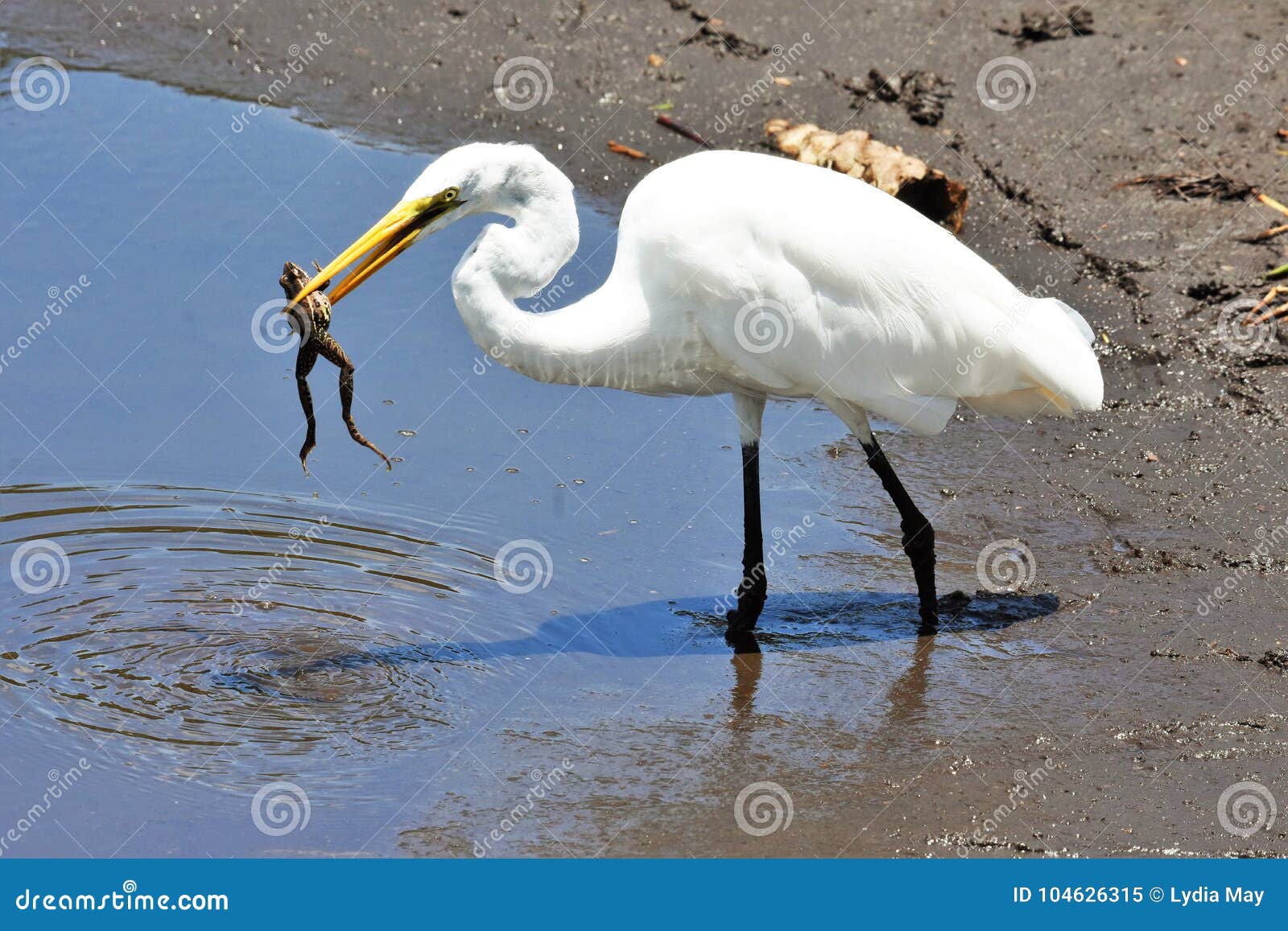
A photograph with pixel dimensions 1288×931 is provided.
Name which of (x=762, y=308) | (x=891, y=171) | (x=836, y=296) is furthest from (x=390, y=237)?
(x=891, y=171)

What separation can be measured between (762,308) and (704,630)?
4.59ft

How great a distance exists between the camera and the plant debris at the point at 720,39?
11062mm

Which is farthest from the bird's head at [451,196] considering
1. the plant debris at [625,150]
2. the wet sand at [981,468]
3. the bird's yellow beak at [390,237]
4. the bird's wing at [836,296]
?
the plant debris at [625,150]

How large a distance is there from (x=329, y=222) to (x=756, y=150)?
2910 millimetres

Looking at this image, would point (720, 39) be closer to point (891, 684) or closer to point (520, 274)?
point (520, 274)

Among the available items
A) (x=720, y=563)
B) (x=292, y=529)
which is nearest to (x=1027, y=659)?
(x=720, y=563)

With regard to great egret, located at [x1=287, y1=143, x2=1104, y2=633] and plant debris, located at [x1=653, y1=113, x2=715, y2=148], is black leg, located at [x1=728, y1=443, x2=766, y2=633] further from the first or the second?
plant debris, located at [x1=653, y1=113, x2=715, y2=148]

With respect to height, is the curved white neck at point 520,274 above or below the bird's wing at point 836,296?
below

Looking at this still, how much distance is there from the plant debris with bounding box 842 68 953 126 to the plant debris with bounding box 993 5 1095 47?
751 mm

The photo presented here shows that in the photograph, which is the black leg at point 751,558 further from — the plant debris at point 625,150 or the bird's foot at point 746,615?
the plant debris at point 625,150

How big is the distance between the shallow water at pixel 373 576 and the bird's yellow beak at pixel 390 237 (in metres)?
1.54

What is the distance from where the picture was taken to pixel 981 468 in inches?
308

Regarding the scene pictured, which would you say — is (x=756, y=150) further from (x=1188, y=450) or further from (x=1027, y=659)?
(x=1027, y=659)

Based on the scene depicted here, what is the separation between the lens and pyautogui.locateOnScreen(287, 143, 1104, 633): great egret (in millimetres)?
5785
